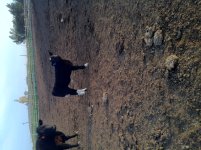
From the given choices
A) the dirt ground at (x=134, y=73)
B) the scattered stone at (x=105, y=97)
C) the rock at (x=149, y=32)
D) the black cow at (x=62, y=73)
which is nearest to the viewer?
the dirt ground at (x=134, y=73)

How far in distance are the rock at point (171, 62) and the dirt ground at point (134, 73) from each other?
0.02 m

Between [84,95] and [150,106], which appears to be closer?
[150,106]

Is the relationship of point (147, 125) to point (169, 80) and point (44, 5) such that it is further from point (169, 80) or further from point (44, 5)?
point (44, 5)

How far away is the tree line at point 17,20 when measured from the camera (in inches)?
782

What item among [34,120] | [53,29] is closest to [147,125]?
[53,29]

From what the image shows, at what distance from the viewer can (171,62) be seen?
4535mm

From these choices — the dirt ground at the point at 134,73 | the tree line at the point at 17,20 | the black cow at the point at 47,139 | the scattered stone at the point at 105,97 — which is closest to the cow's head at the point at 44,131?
the black cow at the point at 47,139

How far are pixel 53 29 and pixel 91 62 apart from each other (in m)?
3.92

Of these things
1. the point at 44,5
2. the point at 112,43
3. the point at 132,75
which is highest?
the point at 44,5

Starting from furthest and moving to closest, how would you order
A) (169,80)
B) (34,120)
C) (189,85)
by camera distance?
(34,120)
(169,80)
(189,85)

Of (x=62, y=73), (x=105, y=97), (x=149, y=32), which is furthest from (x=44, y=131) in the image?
(x=149, y=32)

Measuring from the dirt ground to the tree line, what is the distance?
11058 mm

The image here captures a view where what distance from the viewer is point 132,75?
5.65 metres

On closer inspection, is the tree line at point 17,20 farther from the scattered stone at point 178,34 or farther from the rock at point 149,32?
the scattered stone at point 178,34
